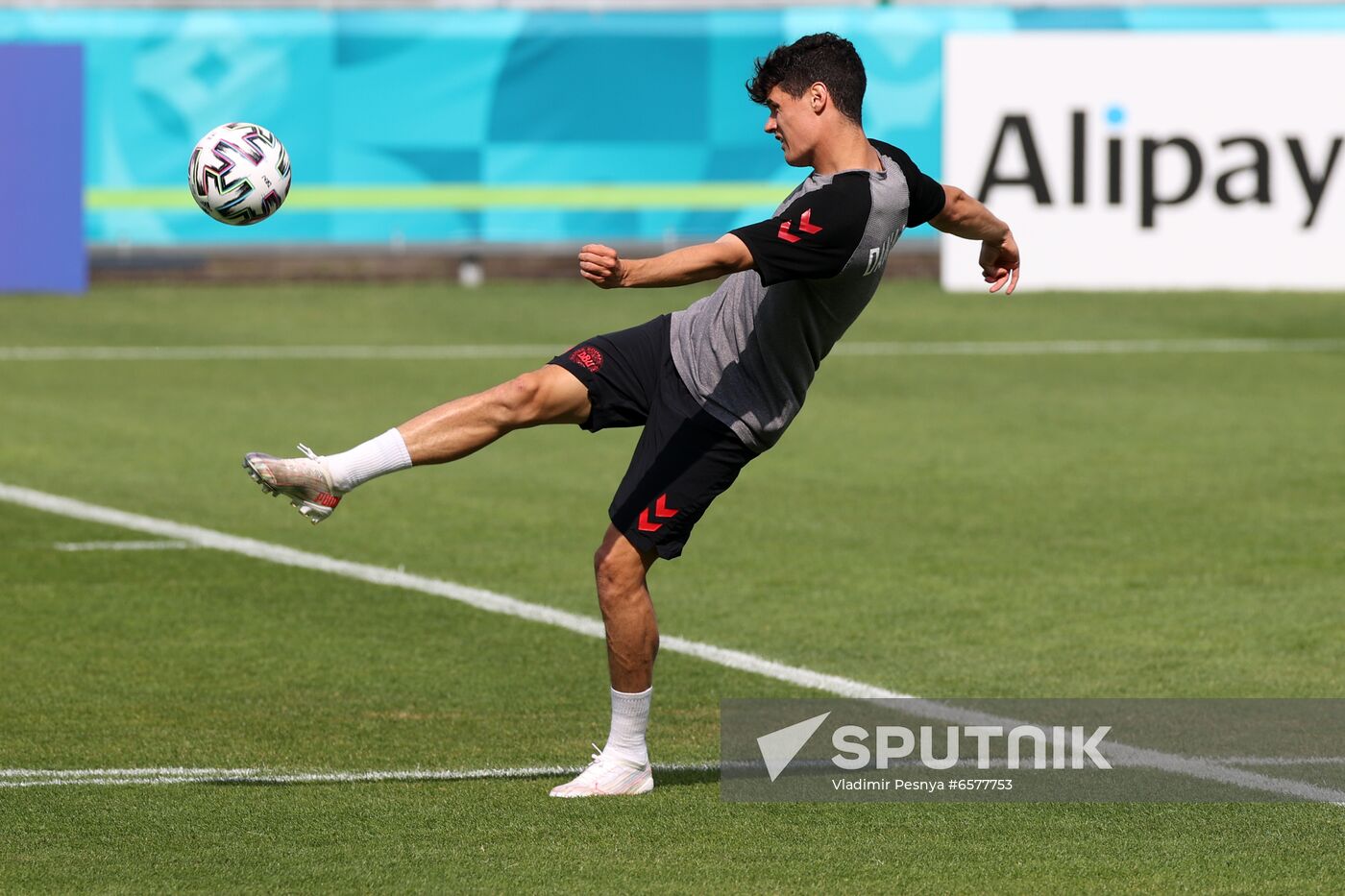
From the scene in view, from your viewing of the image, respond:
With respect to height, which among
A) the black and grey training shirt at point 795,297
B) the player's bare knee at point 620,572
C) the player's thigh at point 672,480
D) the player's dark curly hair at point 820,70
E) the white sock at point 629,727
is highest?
the player's dark curly hair at point 820,70

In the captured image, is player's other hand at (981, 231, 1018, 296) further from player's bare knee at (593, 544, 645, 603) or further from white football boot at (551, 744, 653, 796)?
white football boot at (551, 744, 653, 796)

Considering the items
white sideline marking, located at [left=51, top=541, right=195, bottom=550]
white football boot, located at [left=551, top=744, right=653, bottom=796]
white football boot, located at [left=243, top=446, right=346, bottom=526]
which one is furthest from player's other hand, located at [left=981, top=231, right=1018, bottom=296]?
white sideline marking, located at [left=51, top=541, right=195, bottom=550]

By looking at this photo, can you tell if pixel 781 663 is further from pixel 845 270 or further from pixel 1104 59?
pixel 1104 59

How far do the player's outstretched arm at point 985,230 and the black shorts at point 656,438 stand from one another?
962 millimetres

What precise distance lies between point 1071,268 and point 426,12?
782cm

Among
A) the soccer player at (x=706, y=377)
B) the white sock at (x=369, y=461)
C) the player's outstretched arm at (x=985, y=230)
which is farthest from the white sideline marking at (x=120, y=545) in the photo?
the player's outstretched arm at (x=985, y=230)

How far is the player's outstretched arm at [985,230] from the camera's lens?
7414 millimetres

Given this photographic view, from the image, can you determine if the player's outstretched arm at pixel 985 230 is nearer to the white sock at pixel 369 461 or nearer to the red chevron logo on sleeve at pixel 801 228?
the red chevron logo on sleeve at pixel 801 228

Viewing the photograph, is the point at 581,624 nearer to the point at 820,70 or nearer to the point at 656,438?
the point at 656,438

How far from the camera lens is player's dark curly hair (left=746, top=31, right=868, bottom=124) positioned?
6902mm

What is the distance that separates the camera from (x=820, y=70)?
6.90 m

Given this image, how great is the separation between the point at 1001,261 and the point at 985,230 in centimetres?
29

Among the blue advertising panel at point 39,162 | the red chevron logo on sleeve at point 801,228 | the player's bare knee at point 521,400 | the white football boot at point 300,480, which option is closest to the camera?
the red chevron logo on sleeve at point 801,228

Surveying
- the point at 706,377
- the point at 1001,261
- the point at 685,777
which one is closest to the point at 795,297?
the point at 706,377
